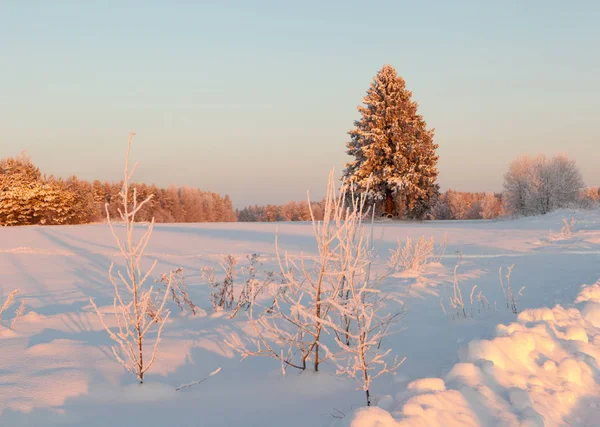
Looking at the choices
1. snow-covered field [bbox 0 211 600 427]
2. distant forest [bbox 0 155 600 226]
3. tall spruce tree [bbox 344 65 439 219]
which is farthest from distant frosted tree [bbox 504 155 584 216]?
snow-covered field [bbox 0 211 600 427]

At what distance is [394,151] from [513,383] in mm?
22607

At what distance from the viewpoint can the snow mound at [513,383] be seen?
2393 mm

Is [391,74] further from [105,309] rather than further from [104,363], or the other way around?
[104,363]

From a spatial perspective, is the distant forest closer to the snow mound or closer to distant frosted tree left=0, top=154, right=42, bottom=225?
distant frosted tree left=0, top=154, right=42, bottom=225

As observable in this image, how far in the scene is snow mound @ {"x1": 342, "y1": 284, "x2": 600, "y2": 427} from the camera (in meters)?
2.39

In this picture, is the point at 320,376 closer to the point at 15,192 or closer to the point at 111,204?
the point at 15,192

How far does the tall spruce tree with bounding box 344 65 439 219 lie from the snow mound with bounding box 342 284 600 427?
66.2 feet

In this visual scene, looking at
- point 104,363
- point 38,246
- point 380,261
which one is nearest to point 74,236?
point 38,246

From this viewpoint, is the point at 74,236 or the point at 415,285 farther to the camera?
the point at 74,236

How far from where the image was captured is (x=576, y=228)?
15242 mm

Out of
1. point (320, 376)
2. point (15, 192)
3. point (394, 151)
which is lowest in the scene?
point (320, 376)

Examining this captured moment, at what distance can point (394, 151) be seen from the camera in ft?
81.4

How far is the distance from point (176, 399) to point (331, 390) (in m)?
1.00

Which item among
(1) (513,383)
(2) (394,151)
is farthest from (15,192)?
(1) (513,383)
